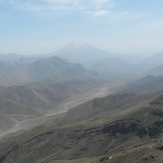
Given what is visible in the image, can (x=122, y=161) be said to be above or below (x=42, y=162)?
above

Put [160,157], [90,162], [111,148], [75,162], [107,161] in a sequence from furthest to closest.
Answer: [111,148] → [75,162] → [90,162] → [107,161] → [160,157]

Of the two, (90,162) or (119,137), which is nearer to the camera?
(90,162)

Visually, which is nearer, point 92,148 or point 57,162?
point 57,162

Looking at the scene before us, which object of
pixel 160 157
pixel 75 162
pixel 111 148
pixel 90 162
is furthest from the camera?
pixel 111 148

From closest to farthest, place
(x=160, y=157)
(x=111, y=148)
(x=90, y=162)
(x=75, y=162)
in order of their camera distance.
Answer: (x=160, y=157) < (x=90, y=162) < (x=75, y=162) < (x=111, y=148)

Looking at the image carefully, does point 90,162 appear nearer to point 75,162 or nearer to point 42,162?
point 75,162

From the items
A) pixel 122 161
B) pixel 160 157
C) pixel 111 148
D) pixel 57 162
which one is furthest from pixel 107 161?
pixel 111 148

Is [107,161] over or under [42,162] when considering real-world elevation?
over

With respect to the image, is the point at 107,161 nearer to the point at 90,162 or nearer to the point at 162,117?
the point at 90,162

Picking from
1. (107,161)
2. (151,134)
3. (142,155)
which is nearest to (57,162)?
(107,161)

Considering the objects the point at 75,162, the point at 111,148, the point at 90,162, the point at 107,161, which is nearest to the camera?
the point at 107,161
